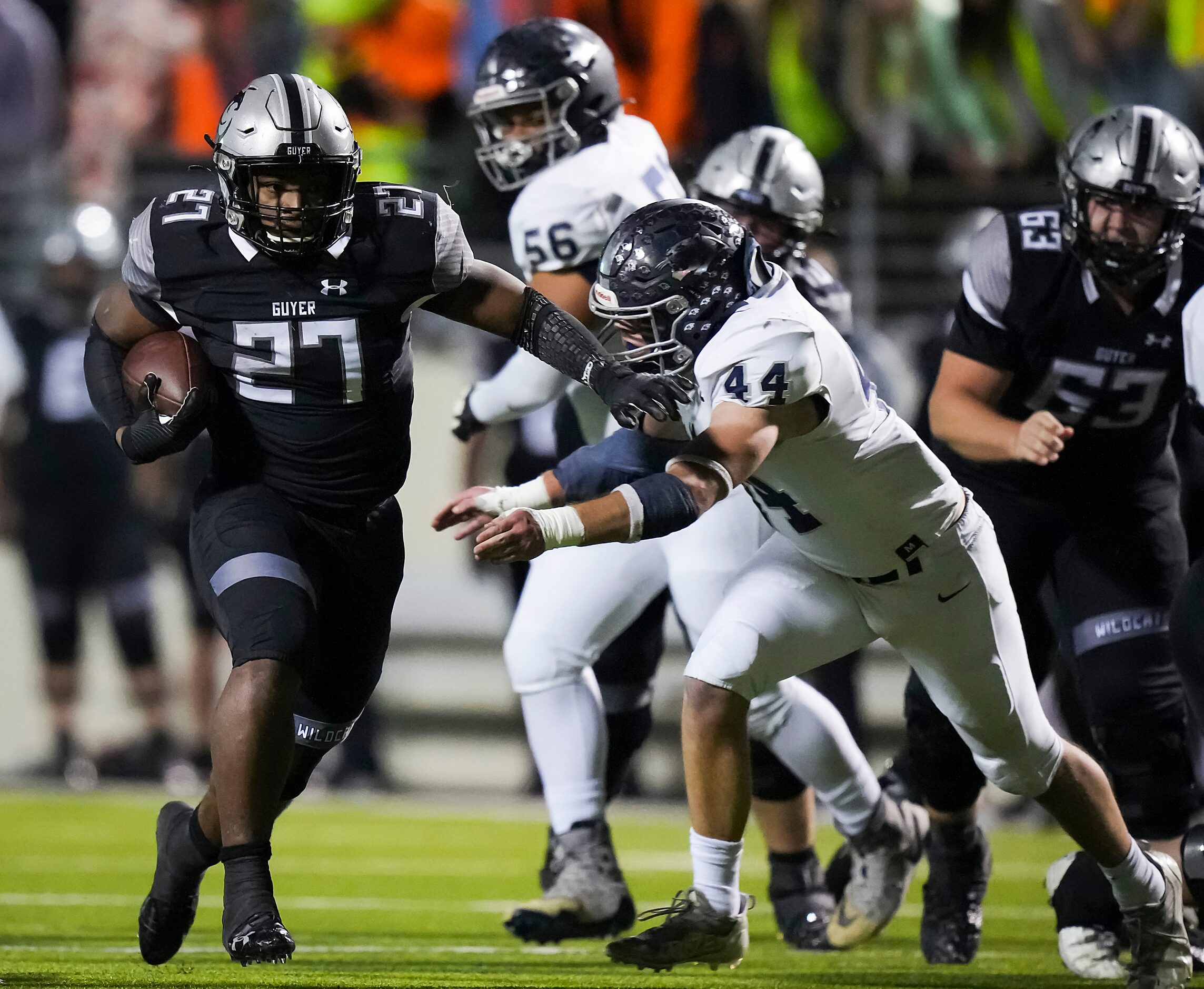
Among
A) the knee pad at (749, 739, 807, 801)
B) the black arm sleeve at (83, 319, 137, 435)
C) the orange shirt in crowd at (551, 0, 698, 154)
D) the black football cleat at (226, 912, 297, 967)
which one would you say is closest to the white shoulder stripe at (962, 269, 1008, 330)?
the knee pad at (749, 739, 807, 801)

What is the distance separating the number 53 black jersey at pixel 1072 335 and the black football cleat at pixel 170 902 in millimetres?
2143

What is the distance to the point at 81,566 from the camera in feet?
30.5

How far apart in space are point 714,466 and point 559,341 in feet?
2.39

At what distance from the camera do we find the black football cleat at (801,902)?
5090 millimetres

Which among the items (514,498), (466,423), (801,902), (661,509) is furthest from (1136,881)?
(466,423)

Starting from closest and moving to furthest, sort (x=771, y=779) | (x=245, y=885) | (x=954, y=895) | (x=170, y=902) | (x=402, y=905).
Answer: (x=245, y=885), (x=170, y=902), (x=954, y=895), (x=771, y=779), (x=402, y=905)

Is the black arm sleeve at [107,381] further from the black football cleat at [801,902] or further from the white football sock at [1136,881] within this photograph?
the white football sock at [1136,881]

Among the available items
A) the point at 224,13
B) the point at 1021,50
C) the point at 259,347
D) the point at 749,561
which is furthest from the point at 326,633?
the point at 224,13

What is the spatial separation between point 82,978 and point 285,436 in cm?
119

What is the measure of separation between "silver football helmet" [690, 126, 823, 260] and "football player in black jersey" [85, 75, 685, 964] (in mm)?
1160

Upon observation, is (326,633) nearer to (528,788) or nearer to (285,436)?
(285,436)

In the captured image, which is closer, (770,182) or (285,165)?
(285,165)

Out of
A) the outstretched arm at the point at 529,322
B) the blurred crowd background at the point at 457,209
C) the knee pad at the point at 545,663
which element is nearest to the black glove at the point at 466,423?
the knee pad at the point at 545,663

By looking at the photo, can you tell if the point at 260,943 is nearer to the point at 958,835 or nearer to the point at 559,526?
the point at 559,526
